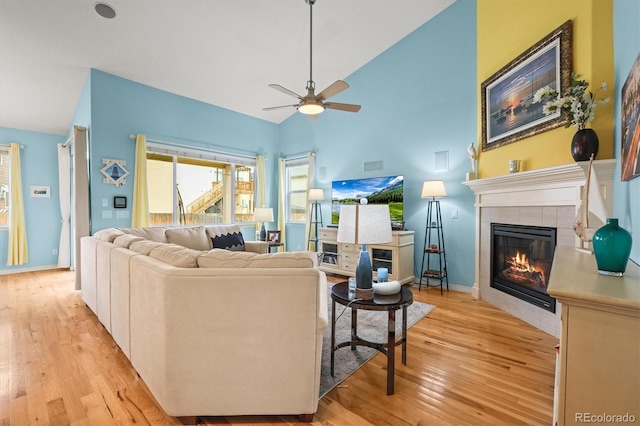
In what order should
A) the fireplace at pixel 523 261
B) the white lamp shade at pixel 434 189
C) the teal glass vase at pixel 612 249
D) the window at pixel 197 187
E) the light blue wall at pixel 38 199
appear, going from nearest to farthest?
the teal glass vase at pixel 612 249
the fireplace at pixel 523 261
the white lamp shade at pixel 434 189
the window at pixel 197 187
the light blue wall at pixel 38 199

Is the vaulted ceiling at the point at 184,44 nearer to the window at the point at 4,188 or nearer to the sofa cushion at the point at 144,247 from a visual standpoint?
the window at the point at 4,188

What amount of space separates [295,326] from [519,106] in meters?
3.25

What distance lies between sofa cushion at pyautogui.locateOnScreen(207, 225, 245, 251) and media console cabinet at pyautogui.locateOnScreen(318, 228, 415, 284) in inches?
58.8

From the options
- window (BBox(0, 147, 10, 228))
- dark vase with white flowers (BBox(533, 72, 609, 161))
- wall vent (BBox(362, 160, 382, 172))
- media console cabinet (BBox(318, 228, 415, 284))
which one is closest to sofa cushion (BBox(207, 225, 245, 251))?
media console cabinet (BBox(318, 228, 415, 284))

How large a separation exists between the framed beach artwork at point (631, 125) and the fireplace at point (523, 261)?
122 centimetres

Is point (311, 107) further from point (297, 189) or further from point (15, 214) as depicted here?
point (15, 214)

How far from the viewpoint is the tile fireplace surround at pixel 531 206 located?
2.44 metres

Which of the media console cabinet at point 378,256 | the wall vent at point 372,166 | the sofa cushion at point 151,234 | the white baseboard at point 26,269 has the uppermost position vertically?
the wall vent at point 372,166

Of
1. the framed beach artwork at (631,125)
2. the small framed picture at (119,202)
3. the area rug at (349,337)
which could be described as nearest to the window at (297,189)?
the small framed picture at (119,202)

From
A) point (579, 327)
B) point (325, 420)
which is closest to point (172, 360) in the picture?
point (325, 420)

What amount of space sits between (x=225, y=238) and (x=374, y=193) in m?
2.53

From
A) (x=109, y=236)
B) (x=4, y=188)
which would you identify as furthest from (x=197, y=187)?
(x=4, y=188)

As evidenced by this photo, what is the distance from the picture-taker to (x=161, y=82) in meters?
4.64

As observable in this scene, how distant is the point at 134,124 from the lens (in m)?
4.54
